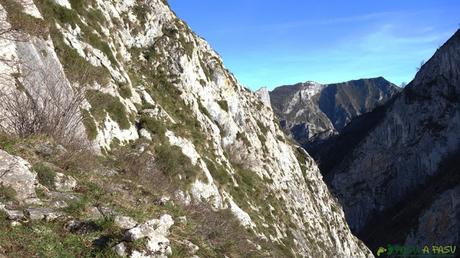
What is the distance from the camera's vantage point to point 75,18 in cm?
3391

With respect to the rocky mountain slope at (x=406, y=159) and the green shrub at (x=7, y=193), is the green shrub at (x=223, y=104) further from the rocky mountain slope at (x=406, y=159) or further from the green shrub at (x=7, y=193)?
the rocky mountain slope at (x=406, y=159)

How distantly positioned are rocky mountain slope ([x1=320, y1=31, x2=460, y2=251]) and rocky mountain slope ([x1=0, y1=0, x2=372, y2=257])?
2029 inches

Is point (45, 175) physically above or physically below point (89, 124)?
below

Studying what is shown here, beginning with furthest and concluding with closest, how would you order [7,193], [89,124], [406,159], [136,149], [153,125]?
[406,159] → [153,125] → [136,149] → [89,124] → [7,193]

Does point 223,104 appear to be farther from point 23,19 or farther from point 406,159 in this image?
point 406,159

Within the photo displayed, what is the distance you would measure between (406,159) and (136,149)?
5490 inches

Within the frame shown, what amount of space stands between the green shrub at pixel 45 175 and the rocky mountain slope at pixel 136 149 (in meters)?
0.04

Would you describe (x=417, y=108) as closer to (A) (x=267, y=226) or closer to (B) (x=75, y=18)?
(A) (x=267, y=226)

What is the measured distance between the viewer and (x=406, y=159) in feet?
500

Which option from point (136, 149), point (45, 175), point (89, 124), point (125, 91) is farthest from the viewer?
point (125, 91)

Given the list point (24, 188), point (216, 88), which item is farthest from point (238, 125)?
point (24, 188)

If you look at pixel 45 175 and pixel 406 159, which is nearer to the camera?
pixel 45 175

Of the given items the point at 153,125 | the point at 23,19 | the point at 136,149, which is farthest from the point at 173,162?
the point at 23,19

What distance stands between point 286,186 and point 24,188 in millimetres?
61194
